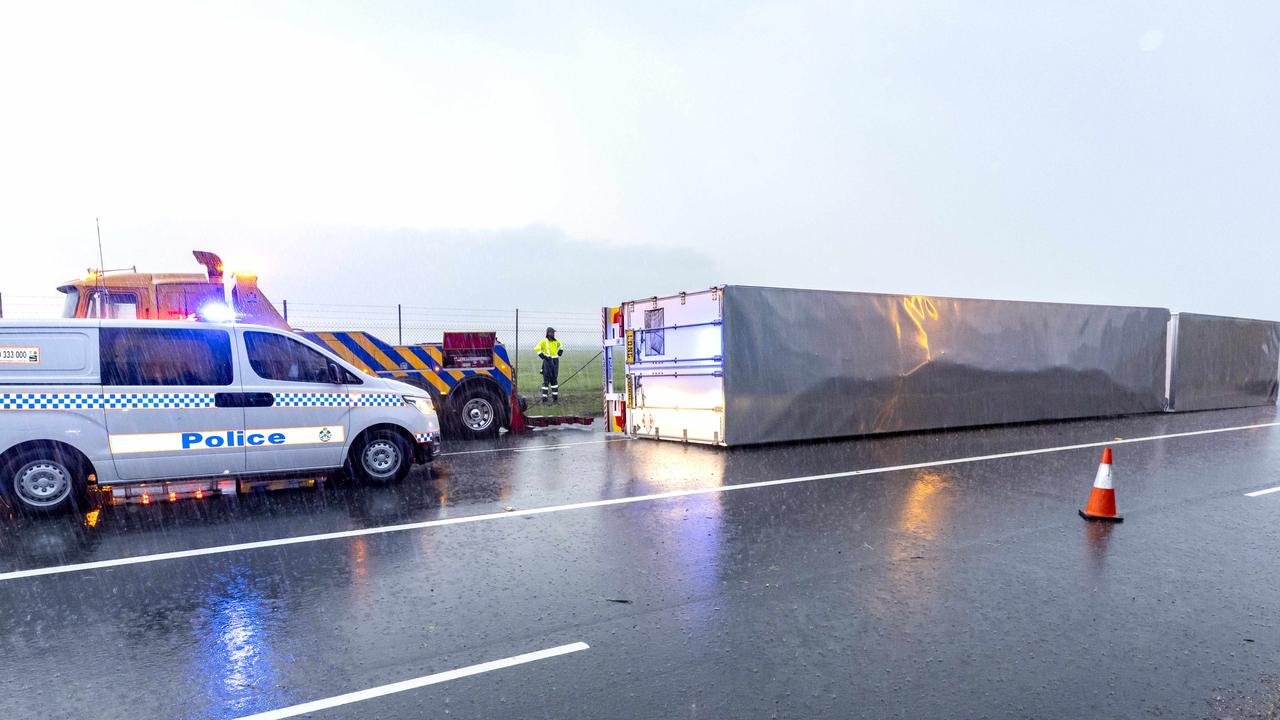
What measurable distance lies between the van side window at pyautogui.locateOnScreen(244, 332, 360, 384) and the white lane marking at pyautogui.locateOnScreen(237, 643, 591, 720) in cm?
507

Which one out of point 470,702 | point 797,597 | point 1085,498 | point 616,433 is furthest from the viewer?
point 616,433

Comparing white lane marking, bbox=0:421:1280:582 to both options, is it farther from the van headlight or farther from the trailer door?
the trailer door

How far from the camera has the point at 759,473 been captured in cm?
912

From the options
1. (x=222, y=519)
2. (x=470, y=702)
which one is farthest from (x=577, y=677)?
(x=222, y=519)

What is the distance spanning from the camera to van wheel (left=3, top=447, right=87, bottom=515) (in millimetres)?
6496

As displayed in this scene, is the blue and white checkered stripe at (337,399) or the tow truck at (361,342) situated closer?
the blue and white checkered stripe at (337,399)

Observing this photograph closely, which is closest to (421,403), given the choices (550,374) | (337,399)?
(337,399)

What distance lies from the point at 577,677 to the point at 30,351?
252 inches

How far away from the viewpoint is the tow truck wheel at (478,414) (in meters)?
13.0

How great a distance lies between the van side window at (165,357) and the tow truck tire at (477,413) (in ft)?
19.0

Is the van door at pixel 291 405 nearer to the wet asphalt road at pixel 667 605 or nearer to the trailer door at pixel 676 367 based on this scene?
the wet asphalt road at pixel 667 605

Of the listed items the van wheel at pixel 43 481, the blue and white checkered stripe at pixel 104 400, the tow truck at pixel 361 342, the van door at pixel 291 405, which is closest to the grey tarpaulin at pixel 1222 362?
the tow truck at pixel 361 342

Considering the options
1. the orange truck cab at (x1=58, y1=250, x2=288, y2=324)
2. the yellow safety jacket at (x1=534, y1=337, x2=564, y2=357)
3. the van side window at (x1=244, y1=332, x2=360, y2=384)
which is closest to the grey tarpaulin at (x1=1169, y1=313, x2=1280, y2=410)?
the yellow safety jacket at (x1=534, y1=337, x2=564, y2=357)

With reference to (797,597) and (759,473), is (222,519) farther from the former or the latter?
(759,473)
